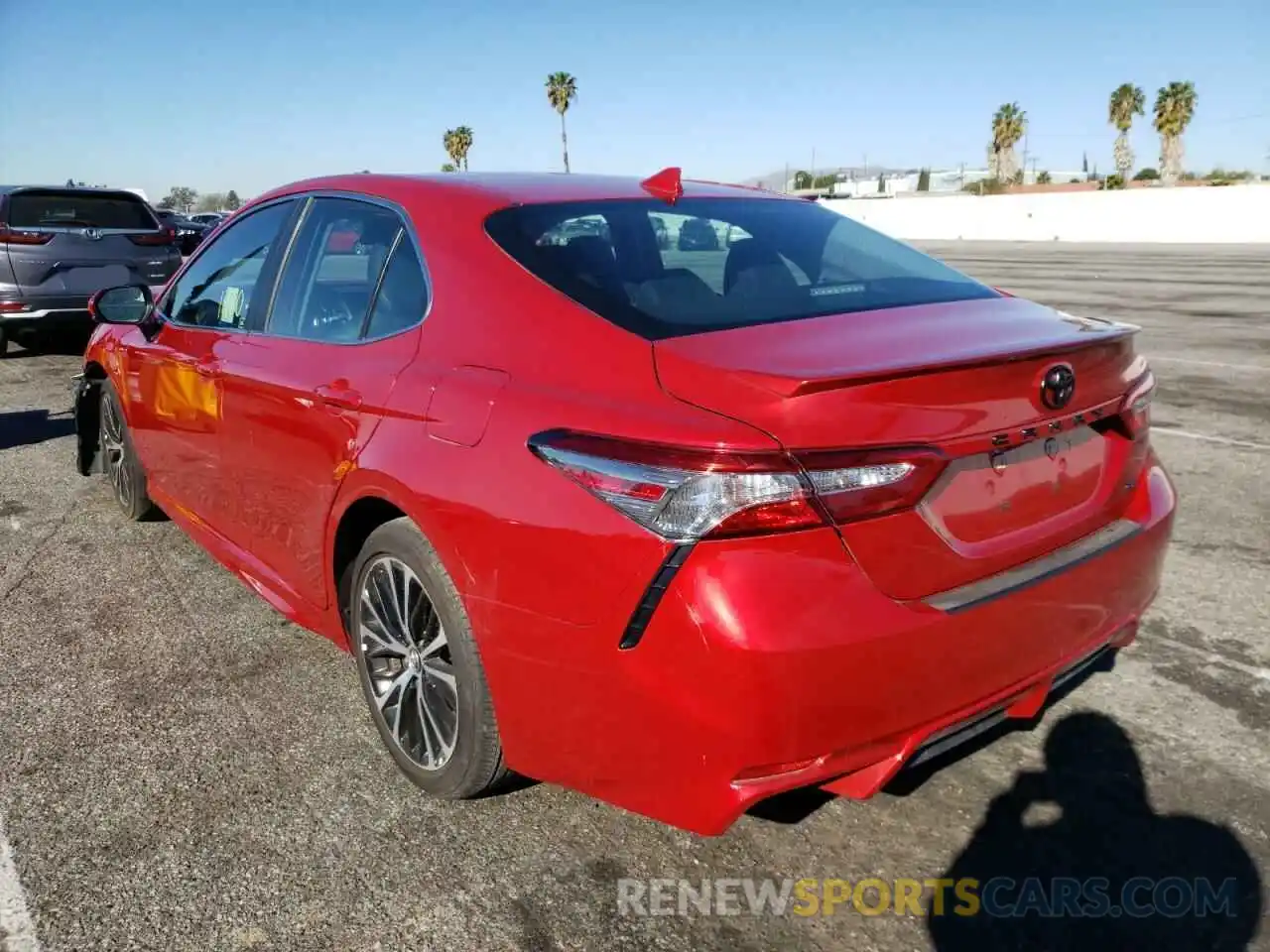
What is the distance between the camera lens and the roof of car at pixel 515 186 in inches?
117

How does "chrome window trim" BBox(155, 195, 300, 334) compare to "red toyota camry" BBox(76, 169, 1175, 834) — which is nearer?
"red toyota camry" BBox(76, 169, 1175, 834)

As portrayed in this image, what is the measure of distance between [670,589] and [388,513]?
109 centimetres

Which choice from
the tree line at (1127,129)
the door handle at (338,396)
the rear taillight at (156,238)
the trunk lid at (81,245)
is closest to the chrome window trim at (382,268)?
the door handle at (338,396)

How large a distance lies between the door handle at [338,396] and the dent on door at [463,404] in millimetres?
376

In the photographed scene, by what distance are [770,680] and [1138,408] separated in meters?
1.39

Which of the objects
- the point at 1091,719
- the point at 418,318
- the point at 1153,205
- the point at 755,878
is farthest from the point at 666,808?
the point at 1153,205

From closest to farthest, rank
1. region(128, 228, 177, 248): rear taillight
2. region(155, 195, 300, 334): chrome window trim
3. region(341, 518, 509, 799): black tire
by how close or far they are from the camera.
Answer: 1. region(341, 518, 509, 799): black tire
2. region(155, 195, 300, 334): chrome window trim
3. region(128, 228, 177, 248): rear taillight

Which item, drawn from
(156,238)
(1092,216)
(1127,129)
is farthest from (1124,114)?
(156,238)

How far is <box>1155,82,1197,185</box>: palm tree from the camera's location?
2392 inches

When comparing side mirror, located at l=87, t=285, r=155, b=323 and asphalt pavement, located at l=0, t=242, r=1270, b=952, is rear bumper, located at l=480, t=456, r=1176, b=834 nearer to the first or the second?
asphalt pavement, located at l=0, t=242, r=1270, b=952

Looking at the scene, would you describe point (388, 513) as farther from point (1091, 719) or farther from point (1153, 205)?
point (1153, 205)

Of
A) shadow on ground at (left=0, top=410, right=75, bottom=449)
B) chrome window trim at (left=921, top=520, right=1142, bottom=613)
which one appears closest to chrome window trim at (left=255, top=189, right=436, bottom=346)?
chrome window trim at (left=921, top=520, right=1142, bottom=613)

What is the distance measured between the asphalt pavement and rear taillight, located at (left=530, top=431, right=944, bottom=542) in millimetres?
963

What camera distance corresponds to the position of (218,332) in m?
3.79
